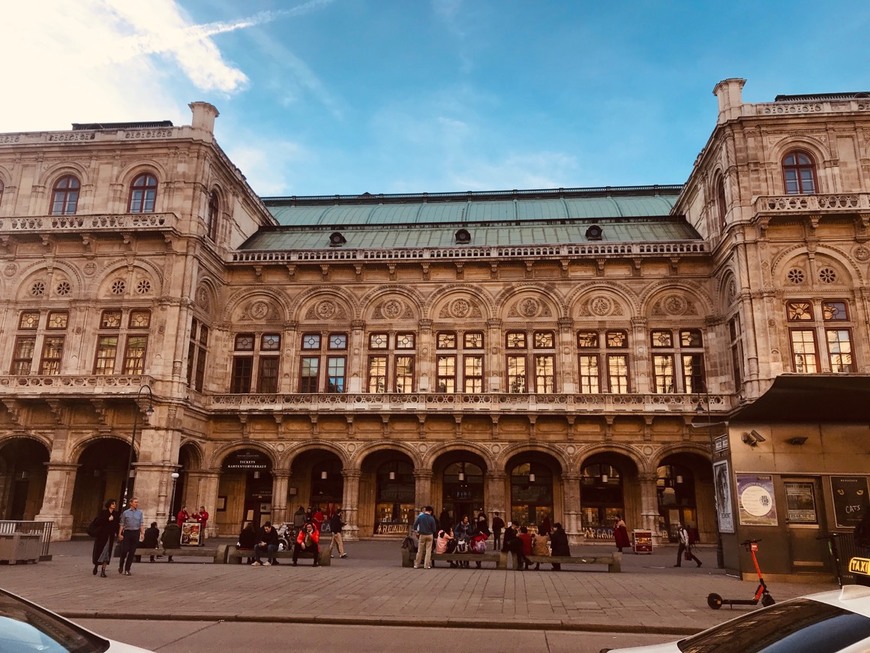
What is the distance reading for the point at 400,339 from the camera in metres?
35.1

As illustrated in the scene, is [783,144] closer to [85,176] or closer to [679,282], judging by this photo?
[679,282]

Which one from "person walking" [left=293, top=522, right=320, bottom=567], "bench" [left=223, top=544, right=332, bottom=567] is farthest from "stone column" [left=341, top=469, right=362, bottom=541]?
"person walking" [left=293, top=522, right=320, bottom=567]

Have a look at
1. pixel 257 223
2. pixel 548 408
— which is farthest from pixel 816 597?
pixel 257 223

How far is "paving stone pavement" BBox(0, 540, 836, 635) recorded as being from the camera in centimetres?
1080

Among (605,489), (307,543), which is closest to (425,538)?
(307,543)

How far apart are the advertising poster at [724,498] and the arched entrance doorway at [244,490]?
22727 mm

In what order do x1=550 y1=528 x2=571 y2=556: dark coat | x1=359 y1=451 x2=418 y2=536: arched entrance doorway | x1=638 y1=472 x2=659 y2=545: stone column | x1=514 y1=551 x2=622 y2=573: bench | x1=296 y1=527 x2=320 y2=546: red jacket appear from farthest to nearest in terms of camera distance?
x1=359 y1=451 x2=418 y2=536: arched entrance doorway → x1=638 y1=472 x2=659 y2=545: stone column → x1=550 y1=528 x2=571 y2=556: dark coat → x1=296 y1=527 x2=320 y2=546: red jacket → x1=514 y1=551 x2=622 y2=573: bench

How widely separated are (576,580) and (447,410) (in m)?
16.3

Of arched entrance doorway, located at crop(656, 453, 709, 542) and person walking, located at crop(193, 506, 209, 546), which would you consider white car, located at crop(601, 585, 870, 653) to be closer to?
person walking, located at crop(193, 506, 209, 546)

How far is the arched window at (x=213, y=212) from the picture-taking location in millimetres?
36000

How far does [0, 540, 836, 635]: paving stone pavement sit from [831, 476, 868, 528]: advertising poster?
192 centimetres

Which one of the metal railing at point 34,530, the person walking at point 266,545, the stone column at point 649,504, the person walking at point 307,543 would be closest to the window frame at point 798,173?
the stone column at point 649,504

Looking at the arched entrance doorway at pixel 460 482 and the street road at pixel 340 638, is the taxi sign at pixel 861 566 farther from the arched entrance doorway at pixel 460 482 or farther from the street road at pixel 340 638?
the arched entrance doorway at pixel 460 482

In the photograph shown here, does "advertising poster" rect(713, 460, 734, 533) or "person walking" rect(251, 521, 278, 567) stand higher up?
"advertising poster" rect(713, 460, 734, 533)
